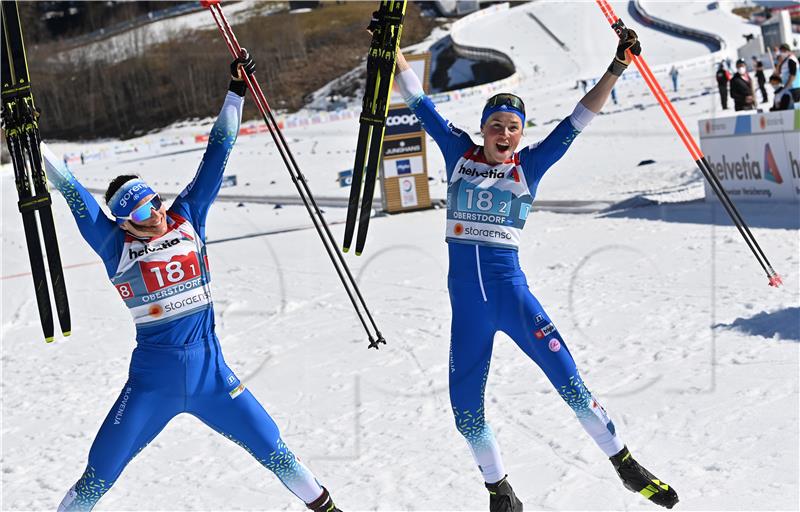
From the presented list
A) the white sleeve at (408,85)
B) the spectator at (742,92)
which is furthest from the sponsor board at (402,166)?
the white sleeve at (408,85)

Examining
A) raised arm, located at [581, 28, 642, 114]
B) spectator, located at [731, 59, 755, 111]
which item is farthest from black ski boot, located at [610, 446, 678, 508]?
spectator, located at [731, 59, 755, 111]

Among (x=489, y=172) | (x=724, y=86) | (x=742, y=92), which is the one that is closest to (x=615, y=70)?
(x=489, y=172)

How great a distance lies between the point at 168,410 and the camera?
16.0ft

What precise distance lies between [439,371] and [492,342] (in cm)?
414

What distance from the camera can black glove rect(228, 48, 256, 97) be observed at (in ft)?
16.6

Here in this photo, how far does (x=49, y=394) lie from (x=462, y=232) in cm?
671

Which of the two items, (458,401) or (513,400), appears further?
(513,400)

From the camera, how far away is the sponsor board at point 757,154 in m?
14.2

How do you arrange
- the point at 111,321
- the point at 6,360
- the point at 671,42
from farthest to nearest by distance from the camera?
the point at 671,42
the point at 111,321
the point at 6,360

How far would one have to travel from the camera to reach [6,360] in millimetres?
11977

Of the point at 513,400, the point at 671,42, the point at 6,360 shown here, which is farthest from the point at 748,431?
the point at 671,42

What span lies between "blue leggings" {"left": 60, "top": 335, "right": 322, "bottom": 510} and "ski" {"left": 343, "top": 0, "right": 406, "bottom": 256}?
3.33ft

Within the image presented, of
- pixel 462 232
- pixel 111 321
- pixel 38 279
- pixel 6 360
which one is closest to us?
pixel 38 279

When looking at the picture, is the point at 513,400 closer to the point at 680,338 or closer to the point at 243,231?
the point at 680,338
